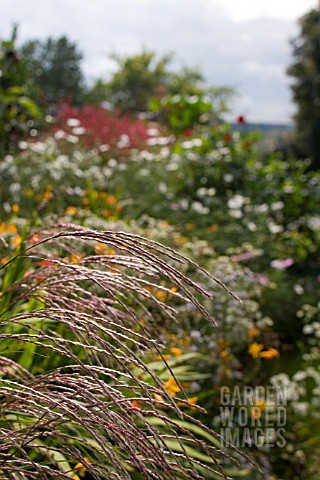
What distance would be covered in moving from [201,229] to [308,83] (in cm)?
1444

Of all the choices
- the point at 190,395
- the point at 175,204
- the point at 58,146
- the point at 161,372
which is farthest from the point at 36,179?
the point at 161,372

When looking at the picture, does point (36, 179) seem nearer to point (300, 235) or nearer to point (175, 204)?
point (175, 204)

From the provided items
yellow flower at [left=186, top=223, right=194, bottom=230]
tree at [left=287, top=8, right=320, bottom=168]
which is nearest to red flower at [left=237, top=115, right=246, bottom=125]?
yellow flower at [left=186, top=223, right=194, bottom=230]

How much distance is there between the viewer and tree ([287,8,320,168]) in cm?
1869


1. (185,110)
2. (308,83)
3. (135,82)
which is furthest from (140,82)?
(185,110)

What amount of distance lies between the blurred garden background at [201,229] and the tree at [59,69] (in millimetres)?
12980

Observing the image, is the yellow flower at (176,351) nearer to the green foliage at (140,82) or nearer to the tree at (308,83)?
the tree at (308,83)

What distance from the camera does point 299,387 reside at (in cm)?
441

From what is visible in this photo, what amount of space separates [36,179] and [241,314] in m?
Answer: 3.24

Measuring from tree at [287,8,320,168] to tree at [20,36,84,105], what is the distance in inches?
312

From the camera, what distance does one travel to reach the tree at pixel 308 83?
61.3 ft

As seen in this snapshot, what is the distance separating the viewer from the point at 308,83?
19359 millimetres

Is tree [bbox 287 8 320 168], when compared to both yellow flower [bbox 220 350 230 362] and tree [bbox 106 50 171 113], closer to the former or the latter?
tree [bbox 106 50 171 113]

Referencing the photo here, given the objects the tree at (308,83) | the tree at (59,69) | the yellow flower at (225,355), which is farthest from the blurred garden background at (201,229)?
the tree at (59,69)
